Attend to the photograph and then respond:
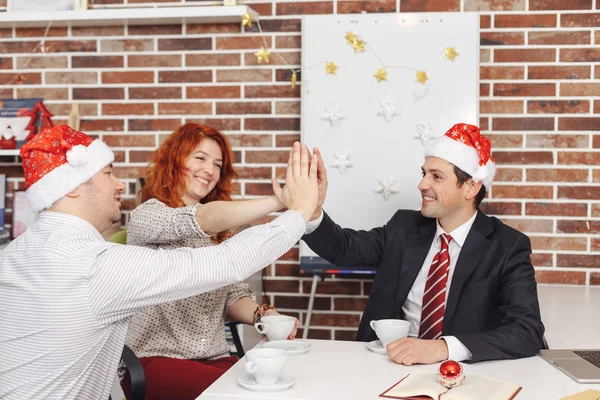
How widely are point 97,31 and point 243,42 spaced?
78 centimetres

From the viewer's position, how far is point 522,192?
3.33 metres

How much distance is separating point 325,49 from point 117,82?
1118mm

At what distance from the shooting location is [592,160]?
129 inches

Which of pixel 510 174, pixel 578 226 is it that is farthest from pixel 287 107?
pixel 578 226

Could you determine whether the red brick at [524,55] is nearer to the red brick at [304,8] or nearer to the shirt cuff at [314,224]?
the red brick at [304,8]

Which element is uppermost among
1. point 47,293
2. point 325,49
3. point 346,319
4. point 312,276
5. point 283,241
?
point 325,49

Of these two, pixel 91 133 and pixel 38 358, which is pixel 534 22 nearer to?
pixel 91 133

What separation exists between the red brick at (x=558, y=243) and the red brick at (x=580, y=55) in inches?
33.9

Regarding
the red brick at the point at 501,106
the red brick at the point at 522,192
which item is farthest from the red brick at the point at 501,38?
the red brick at the point at 522,192

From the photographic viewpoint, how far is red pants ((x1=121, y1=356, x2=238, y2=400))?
2.32m

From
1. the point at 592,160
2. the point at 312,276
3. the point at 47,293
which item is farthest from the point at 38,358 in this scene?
the point at 592,160

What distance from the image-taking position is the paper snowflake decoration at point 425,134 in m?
3.23

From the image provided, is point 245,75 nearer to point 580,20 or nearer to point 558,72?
point 558,72

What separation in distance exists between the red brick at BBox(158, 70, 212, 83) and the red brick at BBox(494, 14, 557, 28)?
4.78ft
